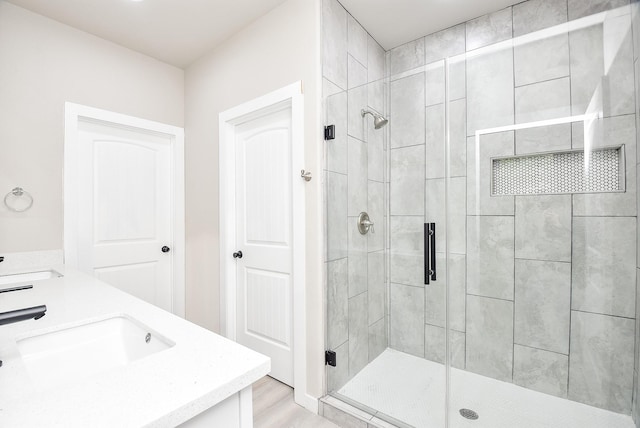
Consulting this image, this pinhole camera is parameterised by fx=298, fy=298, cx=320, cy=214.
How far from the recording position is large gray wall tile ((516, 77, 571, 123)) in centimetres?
139

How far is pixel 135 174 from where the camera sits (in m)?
2.61

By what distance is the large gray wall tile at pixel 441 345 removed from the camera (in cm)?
162

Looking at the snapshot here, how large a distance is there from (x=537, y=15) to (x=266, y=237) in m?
2.31

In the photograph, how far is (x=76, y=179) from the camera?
88.6 inches

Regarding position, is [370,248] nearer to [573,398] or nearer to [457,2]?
[573,398]

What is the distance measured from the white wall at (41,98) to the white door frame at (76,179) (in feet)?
0.14

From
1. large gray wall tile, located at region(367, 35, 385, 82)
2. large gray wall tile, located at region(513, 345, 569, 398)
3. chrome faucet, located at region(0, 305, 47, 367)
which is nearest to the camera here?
chrome faucet, located at region(0, 305, 47, 367)

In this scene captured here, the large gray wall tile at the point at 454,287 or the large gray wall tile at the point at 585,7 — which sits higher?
the large gray wall tile at the point at 585,7

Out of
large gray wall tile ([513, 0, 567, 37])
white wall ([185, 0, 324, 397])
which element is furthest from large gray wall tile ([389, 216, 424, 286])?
large gray wall tile ([513, 0, 567, 37])

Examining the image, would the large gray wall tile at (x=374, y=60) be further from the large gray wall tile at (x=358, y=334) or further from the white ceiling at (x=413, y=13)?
the large gray wall tile at (x=358, y=334)

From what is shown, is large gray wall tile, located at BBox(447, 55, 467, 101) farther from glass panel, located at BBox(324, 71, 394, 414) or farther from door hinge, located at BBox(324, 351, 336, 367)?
door hinge, located at BBox(324, 351, 336, 367)

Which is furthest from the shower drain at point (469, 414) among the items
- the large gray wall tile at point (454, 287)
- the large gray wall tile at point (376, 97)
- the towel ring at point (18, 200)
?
the towel ring at point (18, 200)

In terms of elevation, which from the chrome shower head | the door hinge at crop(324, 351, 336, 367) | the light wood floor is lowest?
the light wood floor

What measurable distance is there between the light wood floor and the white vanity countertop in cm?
114
